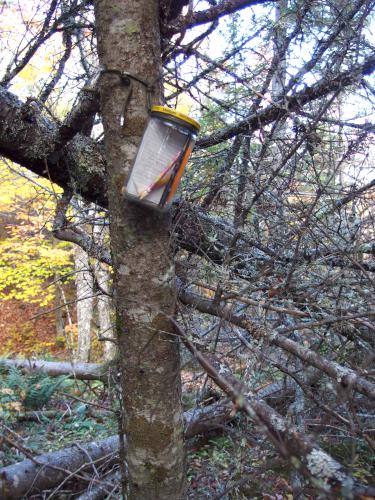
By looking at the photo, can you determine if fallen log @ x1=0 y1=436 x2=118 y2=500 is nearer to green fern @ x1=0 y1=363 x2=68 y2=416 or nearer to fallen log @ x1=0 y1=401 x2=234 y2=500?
fallen log @ x1=0 y1=401 x2=234 y2=500

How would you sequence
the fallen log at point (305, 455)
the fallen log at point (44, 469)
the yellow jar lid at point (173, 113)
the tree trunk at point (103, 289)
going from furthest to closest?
the fallen log at point (44, 469), the tree trunk at point (103, 289), the yellow jar lid at point (173, 113), the fallen log at point (305, 455)

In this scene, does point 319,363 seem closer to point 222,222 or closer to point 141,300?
point 141,300

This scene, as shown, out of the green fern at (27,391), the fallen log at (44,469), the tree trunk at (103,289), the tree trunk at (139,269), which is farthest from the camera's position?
the green fern at (27,391)

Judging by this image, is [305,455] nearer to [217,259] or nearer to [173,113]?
[173,113]

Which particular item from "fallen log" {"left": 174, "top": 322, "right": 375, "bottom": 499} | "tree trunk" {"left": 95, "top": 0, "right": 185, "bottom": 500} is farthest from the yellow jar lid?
"fallen log" {"left": 174, "top": 322, "right": 375, "bottom": 499}

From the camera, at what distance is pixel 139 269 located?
172 cm

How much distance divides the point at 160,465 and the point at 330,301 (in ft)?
4.04

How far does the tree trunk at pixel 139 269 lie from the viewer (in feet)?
5.55

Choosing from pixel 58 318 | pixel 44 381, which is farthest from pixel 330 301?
pixel 58 318

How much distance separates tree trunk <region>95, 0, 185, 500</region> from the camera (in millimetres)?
1692

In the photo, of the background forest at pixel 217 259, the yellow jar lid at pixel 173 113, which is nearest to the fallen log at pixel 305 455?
the background forest at pixel 217 259

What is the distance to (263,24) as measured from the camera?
3180 mm

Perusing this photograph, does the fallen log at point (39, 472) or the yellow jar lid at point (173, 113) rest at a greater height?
the yellow jar lid at point (173, 113)

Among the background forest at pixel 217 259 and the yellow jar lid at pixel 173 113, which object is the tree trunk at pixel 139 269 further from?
the yellow jar lid at pixel 173 113
